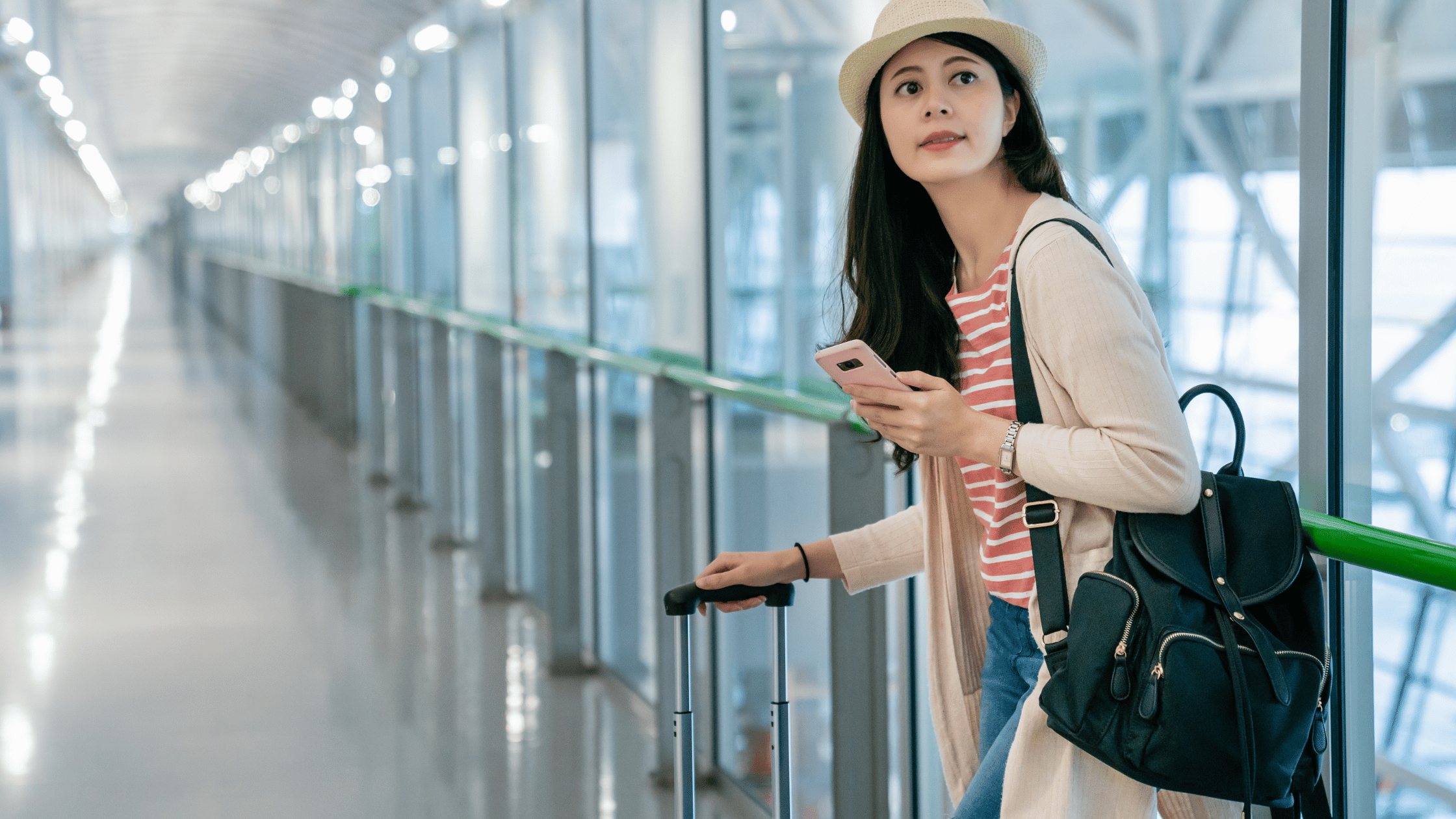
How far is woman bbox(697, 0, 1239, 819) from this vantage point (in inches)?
56.2

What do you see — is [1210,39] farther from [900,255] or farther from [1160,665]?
[1160,665]

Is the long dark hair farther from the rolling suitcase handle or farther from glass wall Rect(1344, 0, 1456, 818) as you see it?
the rolling suitcase handle

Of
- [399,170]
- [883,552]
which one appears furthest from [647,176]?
[399,170]

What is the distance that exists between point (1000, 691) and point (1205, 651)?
1.32 ft

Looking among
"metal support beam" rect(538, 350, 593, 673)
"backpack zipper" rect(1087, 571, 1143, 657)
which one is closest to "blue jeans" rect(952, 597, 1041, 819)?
"backpack zipper" rect(1087, 571, 1143, 657)

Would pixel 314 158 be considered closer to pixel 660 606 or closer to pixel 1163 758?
pixel 660 606

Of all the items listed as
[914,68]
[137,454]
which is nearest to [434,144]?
[137,454]

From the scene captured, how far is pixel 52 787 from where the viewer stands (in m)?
3.81

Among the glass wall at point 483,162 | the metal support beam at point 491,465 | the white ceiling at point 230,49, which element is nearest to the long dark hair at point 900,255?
the metal support beam at point 491,465

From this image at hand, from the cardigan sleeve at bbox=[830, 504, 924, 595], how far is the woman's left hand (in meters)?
0.40

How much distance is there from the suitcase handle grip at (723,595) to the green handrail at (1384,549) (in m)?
0.74

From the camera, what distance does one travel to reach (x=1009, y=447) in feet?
4.96

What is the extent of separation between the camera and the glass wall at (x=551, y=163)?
538 cm

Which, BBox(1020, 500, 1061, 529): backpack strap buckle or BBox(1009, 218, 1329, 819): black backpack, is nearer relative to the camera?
BBox(1009, 218, 1329, 819): black backpack
